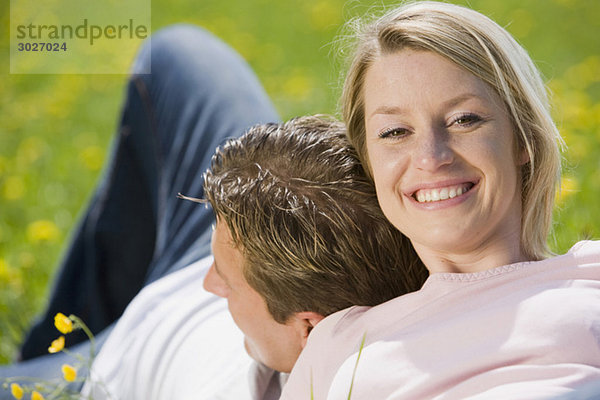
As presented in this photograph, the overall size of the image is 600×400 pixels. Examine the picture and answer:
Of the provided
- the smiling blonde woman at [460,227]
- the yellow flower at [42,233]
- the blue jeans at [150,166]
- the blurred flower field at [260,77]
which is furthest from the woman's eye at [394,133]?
the yellow flower at [42,233]

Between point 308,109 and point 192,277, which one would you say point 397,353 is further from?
point 308,109

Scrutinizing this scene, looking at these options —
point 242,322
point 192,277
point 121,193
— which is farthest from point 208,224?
point 242,322

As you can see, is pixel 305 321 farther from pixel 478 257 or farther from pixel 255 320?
pixel 478 257

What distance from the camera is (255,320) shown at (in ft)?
5.44

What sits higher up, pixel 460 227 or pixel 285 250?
pixel 460 227

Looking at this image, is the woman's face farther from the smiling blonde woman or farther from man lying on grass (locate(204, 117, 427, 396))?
man lying on grass (locate(204, 117, 427, 396))

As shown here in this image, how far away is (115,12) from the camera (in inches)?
270

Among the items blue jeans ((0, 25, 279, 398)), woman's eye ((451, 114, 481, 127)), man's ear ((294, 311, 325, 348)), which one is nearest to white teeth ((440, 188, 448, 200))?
woman's eye ((451, 114, 481, 127))

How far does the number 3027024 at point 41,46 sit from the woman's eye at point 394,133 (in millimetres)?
5825

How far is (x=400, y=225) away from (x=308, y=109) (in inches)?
141

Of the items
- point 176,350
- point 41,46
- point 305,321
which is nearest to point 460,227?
point 305,321

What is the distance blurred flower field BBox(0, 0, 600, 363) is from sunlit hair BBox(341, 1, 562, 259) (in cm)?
38

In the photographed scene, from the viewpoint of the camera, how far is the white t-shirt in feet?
5.86
